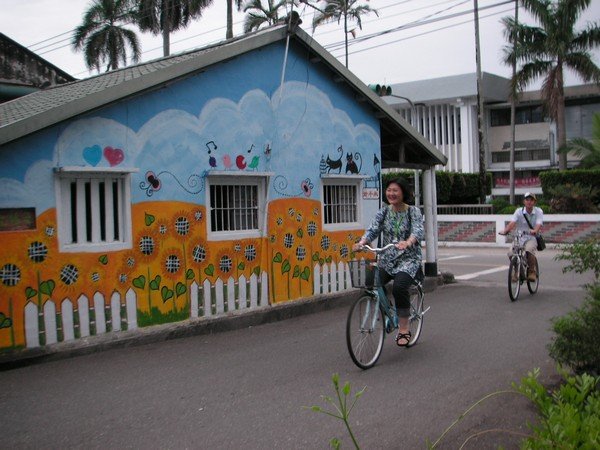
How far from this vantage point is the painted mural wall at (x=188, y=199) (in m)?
7.18

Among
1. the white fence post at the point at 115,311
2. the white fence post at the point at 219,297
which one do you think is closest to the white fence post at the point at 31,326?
the white fence post at the point at 115,311

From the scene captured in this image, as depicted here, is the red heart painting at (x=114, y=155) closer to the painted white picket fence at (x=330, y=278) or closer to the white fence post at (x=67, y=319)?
the white fence post at (x=67, y=319)

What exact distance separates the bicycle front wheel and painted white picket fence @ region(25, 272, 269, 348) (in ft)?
9.62

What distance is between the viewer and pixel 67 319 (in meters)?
7.41

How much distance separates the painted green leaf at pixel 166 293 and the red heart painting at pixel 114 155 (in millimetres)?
1687

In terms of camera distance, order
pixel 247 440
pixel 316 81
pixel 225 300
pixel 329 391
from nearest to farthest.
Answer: pixel 247 440 → pixel 329 391 → pixel 225 300 → pixel 316 81

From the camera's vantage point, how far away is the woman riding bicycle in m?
6.91

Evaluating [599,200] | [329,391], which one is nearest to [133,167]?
[329,391]

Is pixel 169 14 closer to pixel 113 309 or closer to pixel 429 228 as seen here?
pixel 429 228

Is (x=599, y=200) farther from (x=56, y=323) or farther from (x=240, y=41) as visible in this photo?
(x=56, y=323)

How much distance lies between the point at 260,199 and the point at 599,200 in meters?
23.6

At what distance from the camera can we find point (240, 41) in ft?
30.5

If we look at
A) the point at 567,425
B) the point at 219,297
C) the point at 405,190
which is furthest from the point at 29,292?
the point at 567,425

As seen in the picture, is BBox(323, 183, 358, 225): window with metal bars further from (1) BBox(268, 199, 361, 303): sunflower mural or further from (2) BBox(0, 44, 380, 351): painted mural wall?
(1) BBox(268, 199, 361, 303): sunflower mural
